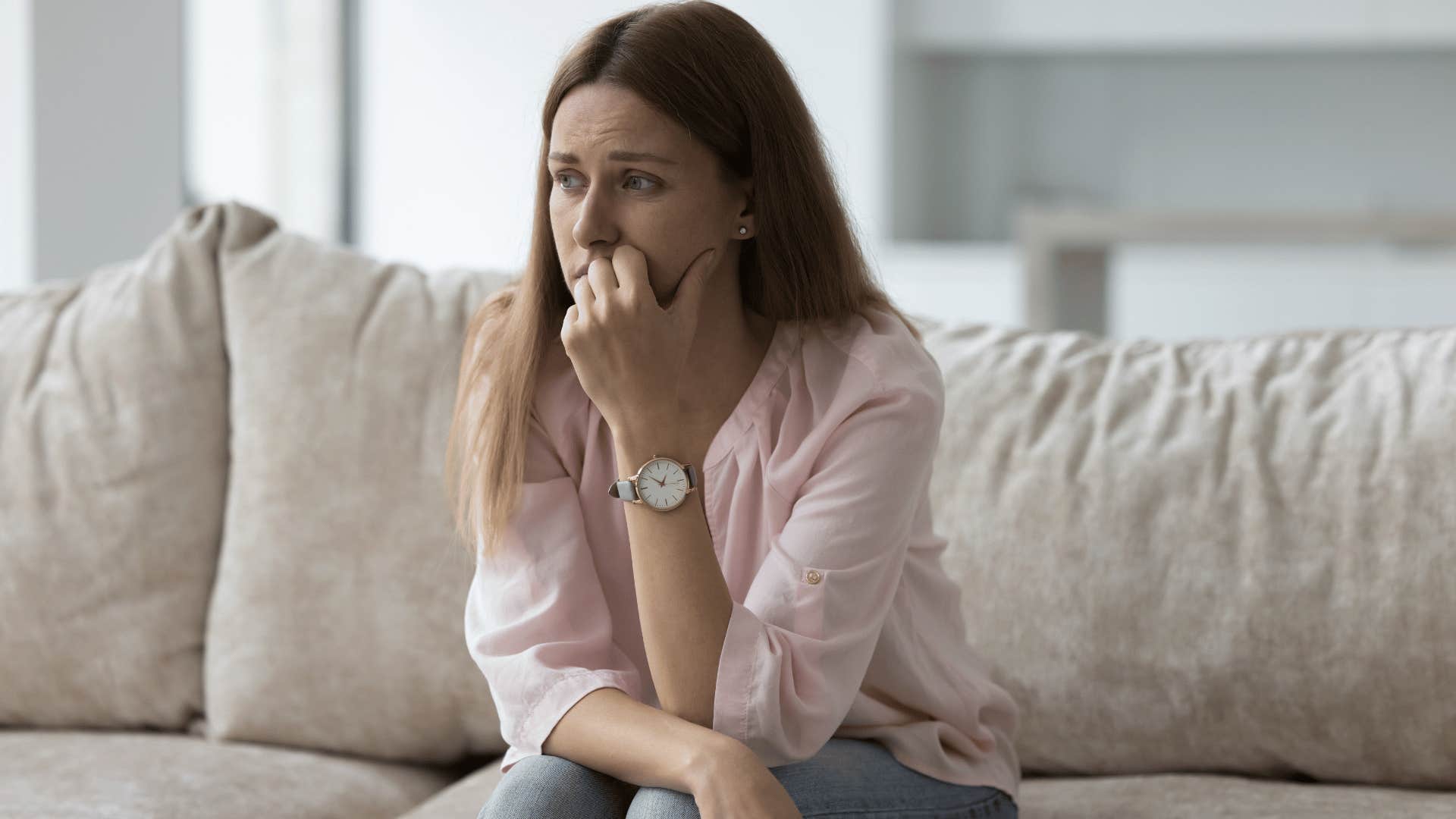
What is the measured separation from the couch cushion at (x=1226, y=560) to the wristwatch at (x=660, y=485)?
1.61 ft

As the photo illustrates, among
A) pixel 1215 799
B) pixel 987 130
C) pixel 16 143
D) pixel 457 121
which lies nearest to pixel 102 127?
pixel 16 143

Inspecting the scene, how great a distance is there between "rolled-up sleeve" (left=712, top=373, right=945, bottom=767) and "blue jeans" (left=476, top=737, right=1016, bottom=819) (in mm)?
34

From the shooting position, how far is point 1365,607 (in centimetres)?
146

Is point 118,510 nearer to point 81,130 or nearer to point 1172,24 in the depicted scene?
point 81,130

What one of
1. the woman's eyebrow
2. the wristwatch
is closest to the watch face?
the wristwatch

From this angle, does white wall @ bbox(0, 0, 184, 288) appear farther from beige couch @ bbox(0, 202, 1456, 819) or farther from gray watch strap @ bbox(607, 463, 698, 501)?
gray watch strap @ bbox(607, 463, 698, 501)

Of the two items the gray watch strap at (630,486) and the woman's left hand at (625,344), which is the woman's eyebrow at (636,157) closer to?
the woman's left hand at (625,344)

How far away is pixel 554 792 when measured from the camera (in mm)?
1128

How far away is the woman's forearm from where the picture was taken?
111 centimetres

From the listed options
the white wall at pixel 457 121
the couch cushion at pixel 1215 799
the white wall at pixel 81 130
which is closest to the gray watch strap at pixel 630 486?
the couch cushion at pixel 1215 799

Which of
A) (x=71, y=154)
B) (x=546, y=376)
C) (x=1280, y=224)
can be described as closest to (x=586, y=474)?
(x=546, y=376)

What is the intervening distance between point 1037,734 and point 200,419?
40.5 inches

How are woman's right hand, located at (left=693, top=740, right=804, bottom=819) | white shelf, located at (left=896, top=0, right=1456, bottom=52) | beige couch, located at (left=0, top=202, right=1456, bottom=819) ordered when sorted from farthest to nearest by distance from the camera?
white shelf, located at (left=896, top=0, right=1456, bottom=52), beige couch, located at (left=0, top=202, right=1456, bottom=819), woman's right hand, located at (left=693, top=740, right=804, bottom=819)

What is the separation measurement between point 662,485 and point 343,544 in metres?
0.64
